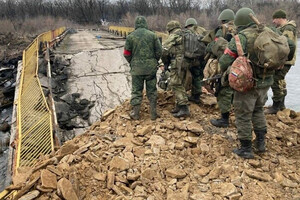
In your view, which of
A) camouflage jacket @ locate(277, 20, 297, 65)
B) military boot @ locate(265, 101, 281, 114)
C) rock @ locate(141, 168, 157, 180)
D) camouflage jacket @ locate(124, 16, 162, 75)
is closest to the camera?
rock @ locate(141, 168, 157, 180)

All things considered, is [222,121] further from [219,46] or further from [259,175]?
[259,175]

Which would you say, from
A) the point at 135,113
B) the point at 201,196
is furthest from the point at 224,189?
the point at 135,113

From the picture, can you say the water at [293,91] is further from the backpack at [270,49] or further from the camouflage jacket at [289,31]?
the backpack at [270,49]

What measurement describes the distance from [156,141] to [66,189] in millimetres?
1387

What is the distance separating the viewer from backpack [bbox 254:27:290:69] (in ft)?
10.2

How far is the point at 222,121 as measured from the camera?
436 cm

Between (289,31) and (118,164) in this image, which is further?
(289,31)

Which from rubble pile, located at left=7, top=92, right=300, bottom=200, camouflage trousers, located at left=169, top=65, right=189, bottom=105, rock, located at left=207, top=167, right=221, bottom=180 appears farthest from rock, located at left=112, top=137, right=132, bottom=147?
camouflage trousers, located at left=169, top=65, right=189, bottom=105

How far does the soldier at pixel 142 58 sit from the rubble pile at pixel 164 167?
19.6 inches

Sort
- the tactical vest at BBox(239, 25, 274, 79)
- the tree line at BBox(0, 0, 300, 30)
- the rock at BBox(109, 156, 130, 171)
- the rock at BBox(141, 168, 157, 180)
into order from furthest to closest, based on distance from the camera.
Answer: the tree line at BBox(0, 0, 300, 30) < the tactical vest at BBox(239, 25, 274, 79) < the rock at BBox(109, 156, 130, 171) < the rock at BBox(141, 168, 157, 180)

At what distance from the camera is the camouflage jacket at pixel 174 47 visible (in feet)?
15.0

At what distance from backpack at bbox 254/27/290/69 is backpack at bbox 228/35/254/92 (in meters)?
0.16

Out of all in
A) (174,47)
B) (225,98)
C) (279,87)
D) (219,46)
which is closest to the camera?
(219,46)

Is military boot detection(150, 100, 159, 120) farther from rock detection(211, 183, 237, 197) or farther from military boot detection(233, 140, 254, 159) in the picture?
rock detection(211, 183, 237, 197)
